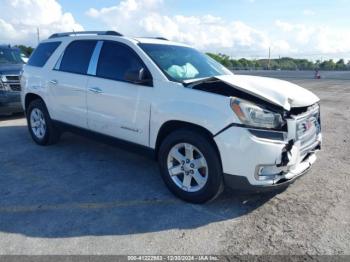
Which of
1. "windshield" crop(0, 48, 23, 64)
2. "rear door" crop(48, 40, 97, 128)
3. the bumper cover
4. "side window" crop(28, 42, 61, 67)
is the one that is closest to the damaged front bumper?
the bumper cover

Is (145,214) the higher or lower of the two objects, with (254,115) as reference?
lower

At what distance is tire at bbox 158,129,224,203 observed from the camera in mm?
3506

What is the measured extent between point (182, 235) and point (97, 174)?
197 cm

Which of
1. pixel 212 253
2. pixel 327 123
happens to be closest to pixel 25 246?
pixel 212 253

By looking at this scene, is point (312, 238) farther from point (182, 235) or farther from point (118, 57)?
point (118, 57)

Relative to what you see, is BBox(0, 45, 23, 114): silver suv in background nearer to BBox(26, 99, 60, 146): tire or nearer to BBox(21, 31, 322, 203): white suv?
BBox(26, 99, 60, 146): tire

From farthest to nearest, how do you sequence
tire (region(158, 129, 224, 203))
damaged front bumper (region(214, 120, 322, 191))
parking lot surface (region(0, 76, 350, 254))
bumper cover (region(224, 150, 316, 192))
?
tire (region(158, 129, 224, 203)) → bumper cover (region(224, 150, 316, 192)) → damaged front bumper (region(214, 120, 322, 191)) → parking lot surface (region(0, 76, 350, 254))

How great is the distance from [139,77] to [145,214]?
62.9 inches

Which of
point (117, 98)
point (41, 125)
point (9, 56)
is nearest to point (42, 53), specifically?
point (41, 125)

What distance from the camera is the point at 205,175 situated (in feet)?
12.1

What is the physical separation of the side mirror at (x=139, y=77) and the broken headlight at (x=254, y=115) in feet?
3.87

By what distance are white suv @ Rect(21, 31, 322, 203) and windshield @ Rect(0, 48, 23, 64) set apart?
5436 mm

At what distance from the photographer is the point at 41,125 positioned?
6.07 m

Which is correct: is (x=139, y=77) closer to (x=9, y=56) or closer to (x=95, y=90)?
(x=95, y=90)
